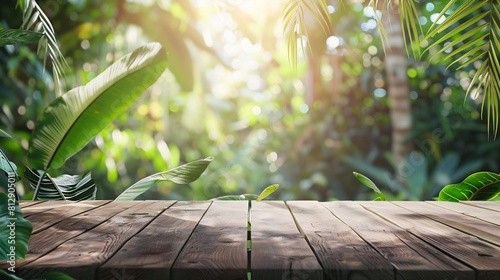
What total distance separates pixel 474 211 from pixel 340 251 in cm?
75

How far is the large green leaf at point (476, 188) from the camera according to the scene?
6.61 feet

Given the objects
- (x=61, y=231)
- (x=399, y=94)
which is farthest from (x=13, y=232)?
(x=399, y=94)

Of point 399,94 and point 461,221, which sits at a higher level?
point 399,94

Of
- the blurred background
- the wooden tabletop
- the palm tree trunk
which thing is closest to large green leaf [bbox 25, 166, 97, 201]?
the wooden tabletop

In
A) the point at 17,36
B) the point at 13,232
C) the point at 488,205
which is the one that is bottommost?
the point at 488,205

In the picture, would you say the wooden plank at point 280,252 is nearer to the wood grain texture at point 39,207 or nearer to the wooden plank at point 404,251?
the wooden plank at point 404,251

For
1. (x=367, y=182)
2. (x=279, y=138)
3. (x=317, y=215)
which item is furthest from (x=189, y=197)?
(x=317, y=215)

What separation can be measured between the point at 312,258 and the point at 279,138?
4.71 meters

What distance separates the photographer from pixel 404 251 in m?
1.02

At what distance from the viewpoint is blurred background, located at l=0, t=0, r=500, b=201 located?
3885mm

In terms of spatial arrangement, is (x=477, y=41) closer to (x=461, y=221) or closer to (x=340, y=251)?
(x=461, y=221)

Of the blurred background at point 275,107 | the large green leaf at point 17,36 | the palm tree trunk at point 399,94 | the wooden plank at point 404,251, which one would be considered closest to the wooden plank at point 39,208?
the large green leaf at point 17,36

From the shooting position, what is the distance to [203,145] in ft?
23.2

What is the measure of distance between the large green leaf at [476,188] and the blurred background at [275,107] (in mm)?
1483
